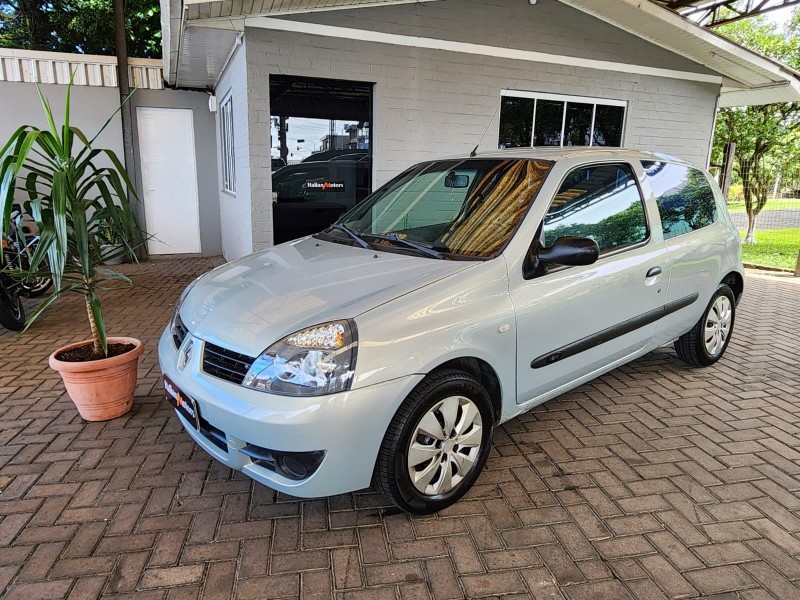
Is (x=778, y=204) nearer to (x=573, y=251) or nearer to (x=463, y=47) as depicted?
(x=463, y=47)

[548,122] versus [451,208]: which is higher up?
[548,122]

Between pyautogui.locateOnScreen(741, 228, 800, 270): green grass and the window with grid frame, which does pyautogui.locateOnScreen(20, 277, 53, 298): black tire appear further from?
pyautogui.locateOnScreen(741, 228, 800, 270): green grass

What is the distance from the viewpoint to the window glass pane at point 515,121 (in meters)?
7.17

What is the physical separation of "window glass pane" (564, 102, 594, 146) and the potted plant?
20.5 ft

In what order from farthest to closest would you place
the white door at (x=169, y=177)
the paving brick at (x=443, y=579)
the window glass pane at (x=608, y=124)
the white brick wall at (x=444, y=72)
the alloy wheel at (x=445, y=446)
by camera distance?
the white door at (x=169, y=177), the window glass pane at (x=608, y=124), the white brick wall at (x=444, y=72), the alloy wheel at (x=445, y=446), the paving brick at (x=443, y=579)

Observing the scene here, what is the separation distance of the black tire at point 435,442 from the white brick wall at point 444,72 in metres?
4.20

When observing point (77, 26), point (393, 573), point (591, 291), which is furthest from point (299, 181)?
point (77, 26)

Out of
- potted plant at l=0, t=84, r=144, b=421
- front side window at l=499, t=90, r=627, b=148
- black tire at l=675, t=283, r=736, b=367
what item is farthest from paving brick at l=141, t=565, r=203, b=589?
front side window at l=499, t=90, r=627, b=148

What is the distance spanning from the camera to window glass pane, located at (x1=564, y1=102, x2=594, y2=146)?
765 centimetres

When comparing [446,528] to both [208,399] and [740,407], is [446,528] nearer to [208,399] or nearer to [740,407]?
[208,399]

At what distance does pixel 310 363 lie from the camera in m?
2.14

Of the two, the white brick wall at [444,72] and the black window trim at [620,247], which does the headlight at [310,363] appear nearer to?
the black window trim at [620,247]

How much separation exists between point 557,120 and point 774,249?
23.8ft

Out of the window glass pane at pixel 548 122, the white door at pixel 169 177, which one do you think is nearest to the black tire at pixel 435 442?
the window glass pane at pixel 548 122
